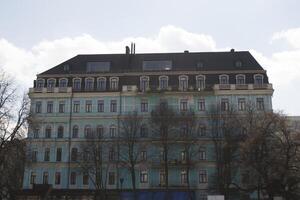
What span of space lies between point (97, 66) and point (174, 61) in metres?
11.4

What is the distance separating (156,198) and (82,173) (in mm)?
10143

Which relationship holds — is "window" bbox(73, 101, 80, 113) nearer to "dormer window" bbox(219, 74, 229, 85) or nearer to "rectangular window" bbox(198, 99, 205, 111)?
"rectangular window" bbox(198, 99, 205, 111)

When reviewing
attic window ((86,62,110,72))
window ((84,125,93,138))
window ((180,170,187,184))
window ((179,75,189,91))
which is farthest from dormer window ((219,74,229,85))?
window ((84,125,93,138))

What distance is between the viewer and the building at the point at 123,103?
184ft

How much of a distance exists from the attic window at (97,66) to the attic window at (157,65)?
5601mm

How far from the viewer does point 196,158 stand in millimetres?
55969

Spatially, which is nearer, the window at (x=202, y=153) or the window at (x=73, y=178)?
the window at (x=202, y=153)

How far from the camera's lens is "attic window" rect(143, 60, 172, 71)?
6199 cm

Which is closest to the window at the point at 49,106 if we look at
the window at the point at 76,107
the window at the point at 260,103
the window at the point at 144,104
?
the window at the point at 76,107

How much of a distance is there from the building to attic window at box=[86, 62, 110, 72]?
0.48 ft

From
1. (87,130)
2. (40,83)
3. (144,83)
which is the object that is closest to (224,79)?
(144,83)

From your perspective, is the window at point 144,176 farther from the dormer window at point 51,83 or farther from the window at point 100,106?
the dormer window at point 51,83

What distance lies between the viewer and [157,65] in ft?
205

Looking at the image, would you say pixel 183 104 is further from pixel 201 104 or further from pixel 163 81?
pixel 163 81
